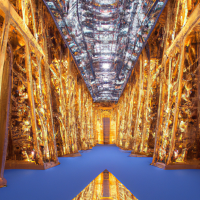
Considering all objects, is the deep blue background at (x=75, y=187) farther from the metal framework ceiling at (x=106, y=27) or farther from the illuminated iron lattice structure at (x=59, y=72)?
the metal framework ceiling at (x=106, y=27)

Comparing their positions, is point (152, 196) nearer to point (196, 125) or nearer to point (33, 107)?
point (196, 125)

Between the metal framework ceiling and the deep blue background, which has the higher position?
the metal framework ceiling

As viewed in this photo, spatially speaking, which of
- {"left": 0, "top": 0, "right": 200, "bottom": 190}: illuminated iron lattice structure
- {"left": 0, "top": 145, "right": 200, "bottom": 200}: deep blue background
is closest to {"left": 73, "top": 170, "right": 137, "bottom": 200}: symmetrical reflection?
{"left": 0, "top": 145, "right": 200, "bottom": 200}: deep blue background

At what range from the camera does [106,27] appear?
204 inches

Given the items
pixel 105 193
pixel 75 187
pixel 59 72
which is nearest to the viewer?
pixel 105 193

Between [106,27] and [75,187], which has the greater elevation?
[106,27]

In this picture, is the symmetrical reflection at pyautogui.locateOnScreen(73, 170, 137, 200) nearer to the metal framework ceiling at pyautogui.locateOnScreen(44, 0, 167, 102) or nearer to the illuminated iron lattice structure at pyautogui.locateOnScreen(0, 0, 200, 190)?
the illuminated iron lattice structure at pyautogui.locateOnScreen(0, 0, 200, 190)

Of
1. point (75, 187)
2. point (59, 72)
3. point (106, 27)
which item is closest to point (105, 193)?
point (75, 187)

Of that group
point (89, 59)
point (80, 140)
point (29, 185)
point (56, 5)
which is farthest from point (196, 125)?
point (80, 140)

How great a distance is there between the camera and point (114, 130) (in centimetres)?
1908

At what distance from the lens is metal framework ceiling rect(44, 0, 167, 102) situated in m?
4.04

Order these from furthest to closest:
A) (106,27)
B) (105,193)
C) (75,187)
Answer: (106,27)
(75,187)
(105,193)

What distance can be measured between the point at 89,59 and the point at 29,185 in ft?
19.6

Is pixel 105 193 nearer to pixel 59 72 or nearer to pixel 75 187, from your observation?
pixel 75 187
